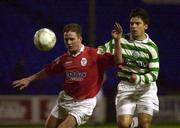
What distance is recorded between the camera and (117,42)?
589 centimetres

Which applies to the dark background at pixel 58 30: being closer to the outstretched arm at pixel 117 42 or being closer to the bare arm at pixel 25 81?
the bare arm at pixel 25 81

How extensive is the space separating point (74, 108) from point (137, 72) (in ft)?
2.75

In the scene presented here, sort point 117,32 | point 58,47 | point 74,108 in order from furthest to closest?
point 58,47 → point 74,108 → point 117,32

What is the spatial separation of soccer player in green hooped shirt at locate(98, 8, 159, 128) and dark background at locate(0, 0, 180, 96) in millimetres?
5696

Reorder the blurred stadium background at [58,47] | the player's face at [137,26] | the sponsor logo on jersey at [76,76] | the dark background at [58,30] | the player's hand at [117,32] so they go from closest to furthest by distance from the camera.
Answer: the player's hand at [117,32] < the sponsor logo on jersey at [76,76] < the player's face at [137,26] < the blurred stadium background at [58,47] < the dark background at [58,30]

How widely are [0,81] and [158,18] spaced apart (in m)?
4.51

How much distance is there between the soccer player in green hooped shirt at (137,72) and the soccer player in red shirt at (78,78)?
0.22 meters

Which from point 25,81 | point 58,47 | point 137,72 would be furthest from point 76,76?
point 58,47

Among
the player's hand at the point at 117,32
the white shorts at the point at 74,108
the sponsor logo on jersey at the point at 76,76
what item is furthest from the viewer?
the sponsor logo on jersey at the point at 76,76

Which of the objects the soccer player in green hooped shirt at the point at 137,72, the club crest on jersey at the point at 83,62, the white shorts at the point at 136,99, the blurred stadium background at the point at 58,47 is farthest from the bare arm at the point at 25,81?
the blurred stadium background at the point at 58,47

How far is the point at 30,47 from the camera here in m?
13.4

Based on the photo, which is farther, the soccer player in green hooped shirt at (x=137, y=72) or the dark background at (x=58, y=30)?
the dark background at (x=58, y=30)

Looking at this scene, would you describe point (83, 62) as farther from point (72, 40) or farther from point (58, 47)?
point (58, 47)

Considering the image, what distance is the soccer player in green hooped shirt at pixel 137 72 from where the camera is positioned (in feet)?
20.3
